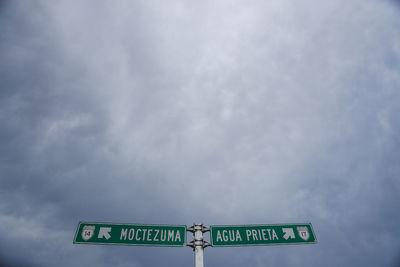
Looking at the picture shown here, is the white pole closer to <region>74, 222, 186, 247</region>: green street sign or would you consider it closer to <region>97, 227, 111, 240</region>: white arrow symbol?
<region>74, 222, 186, 247</region>: green street sign

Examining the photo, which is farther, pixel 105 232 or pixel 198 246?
pixel 105 232

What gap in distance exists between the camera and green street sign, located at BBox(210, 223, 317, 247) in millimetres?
8508

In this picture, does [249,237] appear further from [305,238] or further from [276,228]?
[305,238]

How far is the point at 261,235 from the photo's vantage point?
28.5ft

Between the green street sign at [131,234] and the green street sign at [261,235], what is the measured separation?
4.37 feet

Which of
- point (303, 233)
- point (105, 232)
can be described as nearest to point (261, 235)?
point (303, 233)

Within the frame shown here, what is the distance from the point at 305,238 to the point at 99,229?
7367 millimetres

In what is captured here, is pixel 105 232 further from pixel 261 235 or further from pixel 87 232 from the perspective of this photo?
pixel 261 235

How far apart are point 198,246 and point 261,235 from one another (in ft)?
7.74

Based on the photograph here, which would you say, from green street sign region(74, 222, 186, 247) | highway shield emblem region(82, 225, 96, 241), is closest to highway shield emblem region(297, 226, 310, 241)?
green street sign region(74, 222, 186, 247)

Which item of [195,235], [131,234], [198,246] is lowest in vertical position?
[198,246]

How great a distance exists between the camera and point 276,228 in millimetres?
8836

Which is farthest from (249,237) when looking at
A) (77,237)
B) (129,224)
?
(77,237)

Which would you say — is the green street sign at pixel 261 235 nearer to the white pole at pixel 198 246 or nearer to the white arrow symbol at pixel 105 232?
the white pole at pixel 198 246
